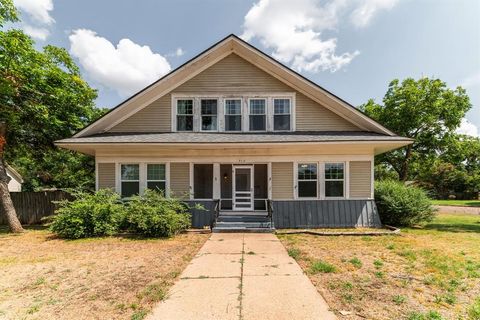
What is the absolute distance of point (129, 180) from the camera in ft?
34.1

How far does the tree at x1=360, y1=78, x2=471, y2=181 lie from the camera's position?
17609mm

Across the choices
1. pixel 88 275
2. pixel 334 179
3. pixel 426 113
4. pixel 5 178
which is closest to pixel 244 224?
pixel 334 179

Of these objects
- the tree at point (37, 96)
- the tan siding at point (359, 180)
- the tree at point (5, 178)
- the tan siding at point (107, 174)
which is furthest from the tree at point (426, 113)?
the tree at point (5, 178)

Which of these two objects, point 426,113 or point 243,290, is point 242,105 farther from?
point 426,113

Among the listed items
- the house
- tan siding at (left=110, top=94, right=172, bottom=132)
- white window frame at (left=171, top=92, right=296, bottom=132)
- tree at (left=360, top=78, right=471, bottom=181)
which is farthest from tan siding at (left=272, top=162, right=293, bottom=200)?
tree at (left=360, top=78, right=471, bottom=181)

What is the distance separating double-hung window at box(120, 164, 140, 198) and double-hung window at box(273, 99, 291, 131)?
6614mm

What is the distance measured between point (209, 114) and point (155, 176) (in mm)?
3772

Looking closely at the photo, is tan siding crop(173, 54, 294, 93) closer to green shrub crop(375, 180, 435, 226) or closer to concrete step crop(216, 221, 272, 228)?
concrete step crop(216, 221, 272, 228)

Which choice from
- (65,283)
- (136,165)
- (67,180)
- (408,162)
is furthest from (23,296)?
(67,180)

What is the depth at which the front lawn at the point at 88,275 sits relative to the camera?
3.74m

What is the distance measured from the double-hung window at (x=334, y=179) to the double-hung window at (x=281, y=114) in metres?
2.62

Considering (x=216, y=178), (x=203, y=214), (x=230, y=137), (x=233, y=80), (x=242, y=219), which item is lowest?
(x=242, y=219)

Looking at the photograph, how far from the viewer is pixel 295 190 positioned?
10.2m

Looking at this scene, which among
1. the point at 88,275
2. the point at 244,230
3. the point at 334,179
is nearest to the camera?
the point at 88,275
